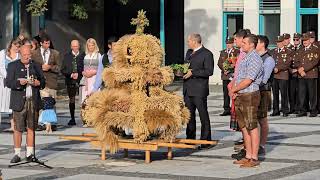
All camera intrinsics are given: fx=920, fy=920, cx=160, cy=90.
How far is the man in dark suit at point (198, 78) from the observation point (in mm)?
14711

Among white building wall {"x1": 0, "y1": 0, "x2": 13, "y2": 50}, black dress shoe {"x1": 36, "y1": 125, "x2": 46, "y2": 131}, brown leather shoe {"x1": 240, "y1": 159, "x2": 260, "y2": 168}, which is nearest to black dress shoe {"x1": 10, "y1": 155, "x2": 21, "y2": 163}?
brown leather shoe {"x1": 240, "y1": 159, "x2": 260, "y2": 168}

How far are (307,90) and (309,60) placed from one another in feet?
2.52

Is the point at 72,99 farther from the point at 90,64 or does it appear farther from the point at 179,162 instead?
the point at 179,162

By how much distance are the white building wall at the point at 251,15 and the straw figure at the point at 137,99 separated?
1650 centimetres

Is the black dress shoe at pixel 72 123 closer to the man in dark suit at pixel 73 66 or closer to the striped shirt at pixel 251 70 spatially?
the man in dark suit at pixel 73 66

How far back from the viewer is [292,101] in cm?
2142

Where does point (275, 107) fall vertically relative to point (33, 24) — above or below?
below

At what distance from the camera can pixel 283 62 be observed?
21.0 m

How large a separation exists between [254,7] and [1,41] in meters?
9.13

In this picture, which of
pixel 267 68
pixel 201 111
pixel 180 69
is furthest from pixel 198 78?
pixel 267 68

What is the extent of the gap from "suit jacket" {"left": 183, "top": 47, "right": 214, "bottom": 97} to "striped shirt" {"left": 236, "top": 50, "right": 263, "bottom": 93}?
1.79m

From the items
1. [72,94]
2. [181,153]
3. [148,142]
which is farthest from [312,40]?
[148,142]

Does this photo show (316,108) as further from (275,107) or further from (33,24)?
(33,24)

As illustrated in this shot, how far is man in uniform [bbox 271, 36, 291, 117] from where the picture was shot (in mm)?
21000
